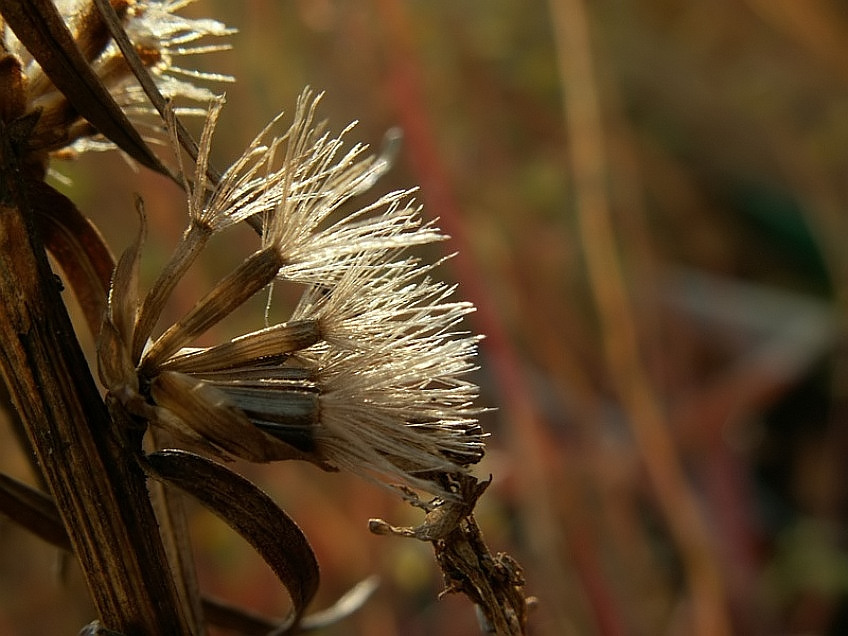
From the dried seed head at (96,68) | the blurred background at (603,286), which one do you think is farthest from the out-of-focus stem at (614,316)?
the dried seed head at (96,68)

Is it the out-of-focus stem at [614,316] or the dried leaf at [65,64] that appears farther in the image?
the out-of-focus stem at [614,316]

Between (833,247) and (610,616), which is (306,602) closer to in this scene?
(610,616)

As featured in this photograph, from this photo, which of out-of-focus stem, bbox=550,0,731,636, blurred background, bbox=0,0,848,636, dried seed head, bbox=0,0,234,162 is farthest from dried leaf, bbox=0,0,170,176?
out-of-focus stem, bbox=550,0,731,636

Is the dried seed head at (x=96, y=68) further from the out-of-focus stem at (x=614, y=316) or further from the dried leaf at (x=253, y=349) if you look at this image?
the out-of-focus stem at (x=614, y=316)

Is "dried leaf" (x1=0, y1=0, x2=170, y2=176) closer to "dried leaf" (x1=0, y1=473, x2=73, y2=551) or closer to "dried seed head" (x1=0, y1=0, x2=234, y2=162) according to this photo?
"dried seed head" (x1=0, y1=0, x2=234, y2=162)

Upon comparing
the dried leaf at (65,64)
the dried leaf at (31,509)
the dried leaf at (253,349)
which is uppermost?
the dried leaf at (65,64)

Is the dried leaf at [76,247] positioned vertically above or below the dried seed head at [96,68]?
below

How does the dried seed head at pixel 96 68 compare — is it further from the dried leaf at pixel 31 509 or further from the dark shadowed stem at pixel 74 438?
the dried leaf at pixel 31 509
